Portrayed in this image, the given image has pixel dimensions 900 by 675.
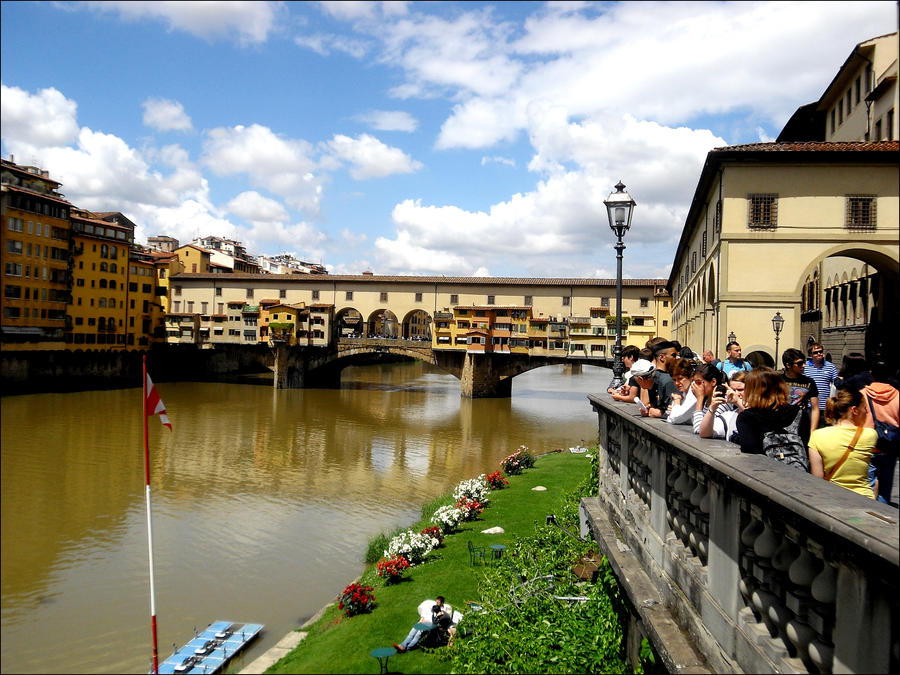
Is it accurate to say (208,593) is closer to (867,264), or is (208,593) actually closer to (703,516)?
(703,516)

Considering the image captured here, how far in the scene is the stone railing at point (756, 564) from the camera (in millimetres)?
2807

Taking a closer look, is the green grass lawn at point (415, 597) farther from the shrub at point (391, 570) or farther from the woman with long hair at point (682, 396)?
the woman with long hair at point (682, 396)

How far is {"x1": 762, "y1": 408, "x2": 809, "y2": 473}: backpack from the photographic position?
4.49 m

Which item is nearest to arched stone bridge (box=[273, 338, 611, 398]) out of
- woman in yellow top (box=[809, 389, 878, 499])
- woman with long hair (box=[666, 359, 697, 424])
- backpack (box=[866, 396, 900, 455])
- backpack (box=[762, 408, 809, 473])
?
woman with long hair (box=[666, 359, 697, 424])

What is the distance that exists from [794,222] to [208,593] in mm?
19937

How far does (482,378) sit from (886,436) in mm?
49489

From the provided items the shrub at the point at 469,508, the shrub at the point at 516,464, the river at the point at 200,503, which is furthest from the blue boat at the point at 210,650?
the shrub at the point at 516,464

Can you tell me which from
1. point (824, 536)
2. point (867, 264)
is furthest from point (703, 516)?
point (867, 264)

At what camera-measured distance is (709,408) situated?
5.37 m

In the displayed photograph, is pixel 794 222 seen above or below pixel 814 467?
above

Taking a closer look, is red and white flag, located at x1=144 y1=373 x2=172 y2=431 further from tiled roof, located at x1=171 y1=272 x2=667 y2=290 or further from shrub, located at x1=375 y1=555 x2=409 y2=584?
tiled roof, located at x1=171 y1=272 x2=667 y2=290

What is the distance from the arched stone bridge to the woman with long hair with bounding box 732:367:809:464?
160 feet

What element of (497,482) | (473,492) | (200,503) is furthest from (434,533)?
(200,503)

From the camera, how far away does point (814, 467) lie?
14.4 ft
